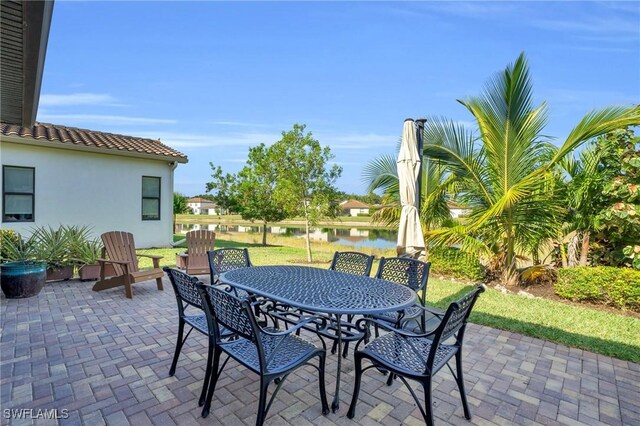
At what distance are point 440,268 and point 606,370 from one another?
4.00 meters

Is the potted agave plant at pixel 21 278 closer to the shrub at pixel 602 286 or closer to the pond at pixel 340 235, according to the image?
the shrub at pixel 602 286

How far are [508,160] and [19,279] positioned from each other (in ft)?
25.8

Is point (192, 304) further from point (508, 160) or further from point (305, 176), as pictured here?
point (305, 176)

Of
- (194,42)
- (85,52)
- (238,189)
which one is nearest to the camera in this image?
(85,52)

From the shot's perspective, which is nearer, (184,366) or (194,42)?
(184,366)

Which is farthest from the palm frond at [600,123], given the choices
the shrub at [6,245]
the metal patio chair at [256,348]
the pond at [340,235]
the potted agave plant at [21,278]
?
the pond at [340,235]

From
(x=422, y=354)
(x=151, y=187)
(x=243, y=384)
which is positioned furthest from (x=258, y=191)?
(x=422, y=354)

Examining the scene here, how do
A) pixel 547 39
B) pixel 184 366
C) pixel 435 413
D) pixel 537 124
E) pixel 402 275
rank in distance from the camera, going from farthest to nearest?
pixel 547 39 → pixel 537 124 → pixel 402 275 → pixel 184 366 → pixel 435 413

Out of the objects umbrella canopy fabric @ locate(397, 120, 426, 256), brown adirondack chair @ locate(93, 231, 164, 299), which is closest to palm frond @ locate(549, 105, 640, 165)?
umbrella canopy fabric @ locate(397, 120, 426, 256)

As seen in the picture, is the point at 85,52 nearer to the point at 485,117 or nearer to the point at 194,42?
the point at 194,42

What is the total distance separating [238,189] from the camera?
1377 cm

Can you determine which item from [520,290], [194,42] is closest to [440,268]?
[520,290]

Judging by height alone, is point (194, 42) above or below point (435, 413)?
above

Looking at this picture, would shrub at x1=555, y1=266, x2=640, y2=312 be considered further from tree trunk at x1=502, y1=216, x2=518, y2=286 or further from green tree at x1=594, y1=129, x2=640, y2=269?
tree trunk at x1=502, y1=216, x2=518, y2=286
